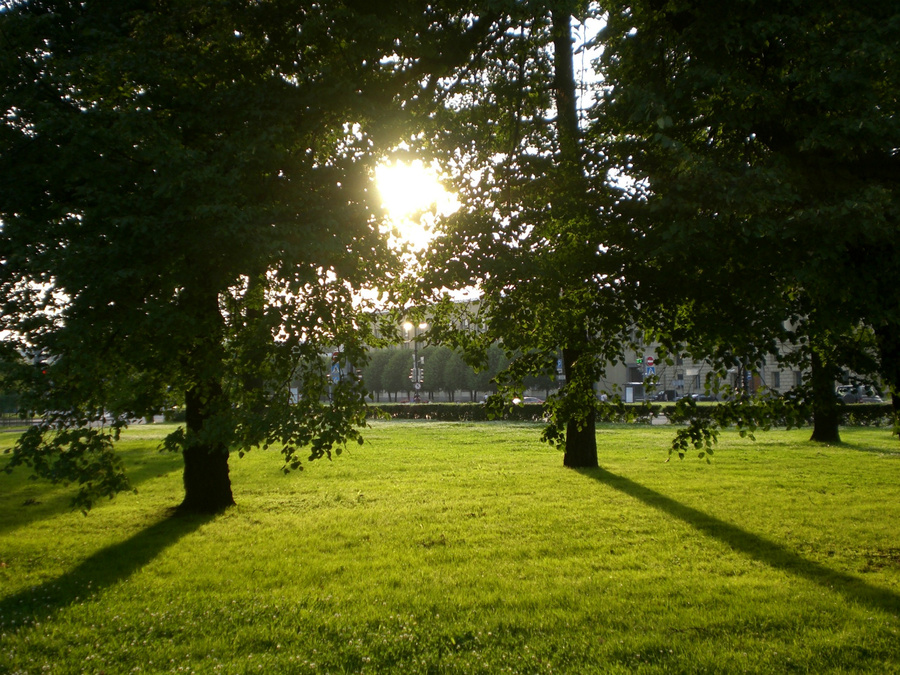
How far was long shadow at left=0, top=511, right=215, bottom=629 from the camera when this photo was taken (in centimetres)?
709

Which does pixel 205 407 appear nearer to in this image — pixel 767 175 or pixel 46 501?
pixel 767 175

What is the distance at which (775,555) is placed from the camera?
8.75 m

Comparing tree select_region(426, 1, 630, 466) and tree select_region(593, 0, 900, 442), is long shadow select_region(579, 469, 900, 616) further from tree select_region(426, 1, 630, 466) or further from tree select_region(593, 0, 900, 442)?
tree select_region(426, 1, 630, 466)

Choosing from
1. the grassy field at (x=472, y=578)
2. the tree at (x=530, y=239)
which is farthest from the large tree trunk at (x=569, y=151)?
Answer: the grassy field at (x=472, y=578)

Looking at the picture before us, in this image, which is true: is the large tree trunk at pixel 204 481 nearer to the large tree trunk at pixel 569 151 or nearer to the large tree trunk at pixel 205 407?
the large tree trunk at pixel 205 407

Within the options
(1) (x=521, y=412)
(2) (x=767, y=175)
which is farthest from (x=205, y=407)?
(1) (x=521, y=412)

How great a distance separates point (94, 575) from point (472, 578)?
469 centimetres

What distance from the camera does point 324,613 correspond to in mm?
6793

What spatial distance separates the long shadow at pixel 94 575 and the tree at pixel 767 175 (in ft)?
23.2

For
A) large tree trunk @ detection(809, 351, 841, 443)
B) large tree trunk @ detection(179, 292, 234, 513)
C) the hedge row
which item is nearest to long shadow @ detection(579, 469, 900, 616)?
large tree trunk @ detection(809, 351, 841, 443)

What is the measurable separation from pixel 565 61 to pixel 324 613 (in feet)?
40.2

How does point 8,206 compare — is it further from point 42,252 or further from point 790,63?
point 790,63

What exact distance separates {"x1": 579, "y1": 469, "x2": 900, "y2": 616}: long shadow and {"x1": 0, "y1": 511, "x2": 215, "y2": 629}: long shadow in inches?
308

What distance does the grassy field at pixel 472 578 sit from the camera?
569 cm
